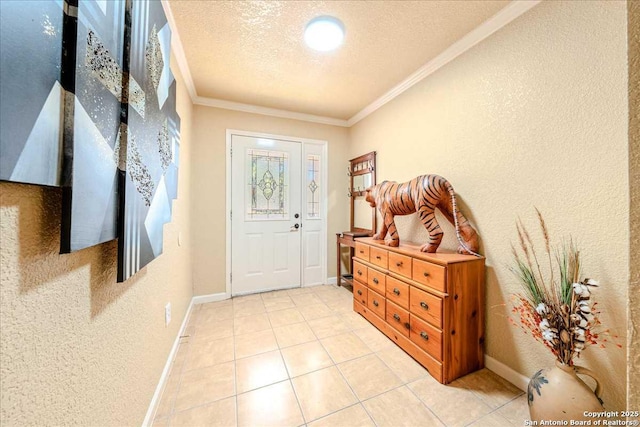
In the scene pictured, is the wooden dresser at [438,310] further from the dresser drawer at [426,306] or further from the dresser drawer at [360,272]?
the dresser drawer at [360,272]

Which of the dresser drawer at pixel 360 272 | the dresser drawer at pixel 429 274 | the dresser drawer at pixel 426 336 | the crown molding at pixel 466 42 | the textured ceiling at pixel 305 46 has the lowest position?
the dresser drawer at pixel 426 336

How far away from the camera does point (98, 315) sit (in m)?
0.81

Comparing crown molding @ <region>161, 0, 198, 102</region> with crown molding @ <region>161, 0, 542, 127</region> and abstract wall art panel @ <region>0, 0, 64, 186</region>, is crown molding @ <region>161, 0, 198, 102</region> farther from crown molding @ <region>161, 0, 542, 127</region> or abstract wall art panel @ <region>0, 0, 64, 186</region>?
abstract wall art panel @ <region>0, 0, 64, 186</region>

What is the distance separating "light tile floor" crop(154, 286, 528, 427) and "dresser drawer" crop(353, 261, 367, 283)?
0.44 meters

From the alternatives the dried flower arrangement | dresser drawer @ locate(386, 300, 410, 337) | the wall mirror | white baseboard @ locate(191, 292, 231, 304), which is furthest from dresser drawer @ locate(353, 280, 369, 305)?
white baseboard @ locate(191, 292, 231, 304)

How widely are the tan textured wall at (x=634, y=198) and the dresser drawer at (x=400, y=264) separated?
149cm

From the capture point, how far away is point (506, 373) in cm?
158

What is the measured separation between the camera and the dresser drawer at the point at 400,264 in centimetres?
186

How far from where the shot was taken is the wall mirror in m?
3.05

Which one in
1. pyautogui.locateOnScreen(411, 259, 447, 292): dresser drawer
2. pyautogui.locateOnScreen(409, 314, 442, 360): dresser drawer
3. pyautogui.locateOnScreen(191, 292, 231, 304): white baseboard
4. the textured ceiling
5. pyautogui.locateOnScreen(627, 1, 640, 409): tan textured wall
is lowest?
pyautogui.locateOnScreen(191, 292, 231, 304): white baseboard

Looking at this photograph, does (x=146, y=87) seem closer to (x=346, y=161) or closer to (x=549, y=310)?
(x=549, y=310)

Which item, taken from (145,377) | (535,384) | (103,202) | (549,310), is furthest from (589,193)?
(145,377)

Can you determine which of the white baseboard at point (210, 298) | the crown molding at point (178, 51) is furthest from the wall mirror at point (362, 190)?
the crown molding at point (178, 51)


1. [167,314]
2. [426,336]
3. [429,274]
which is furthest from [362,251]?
[167,314]
